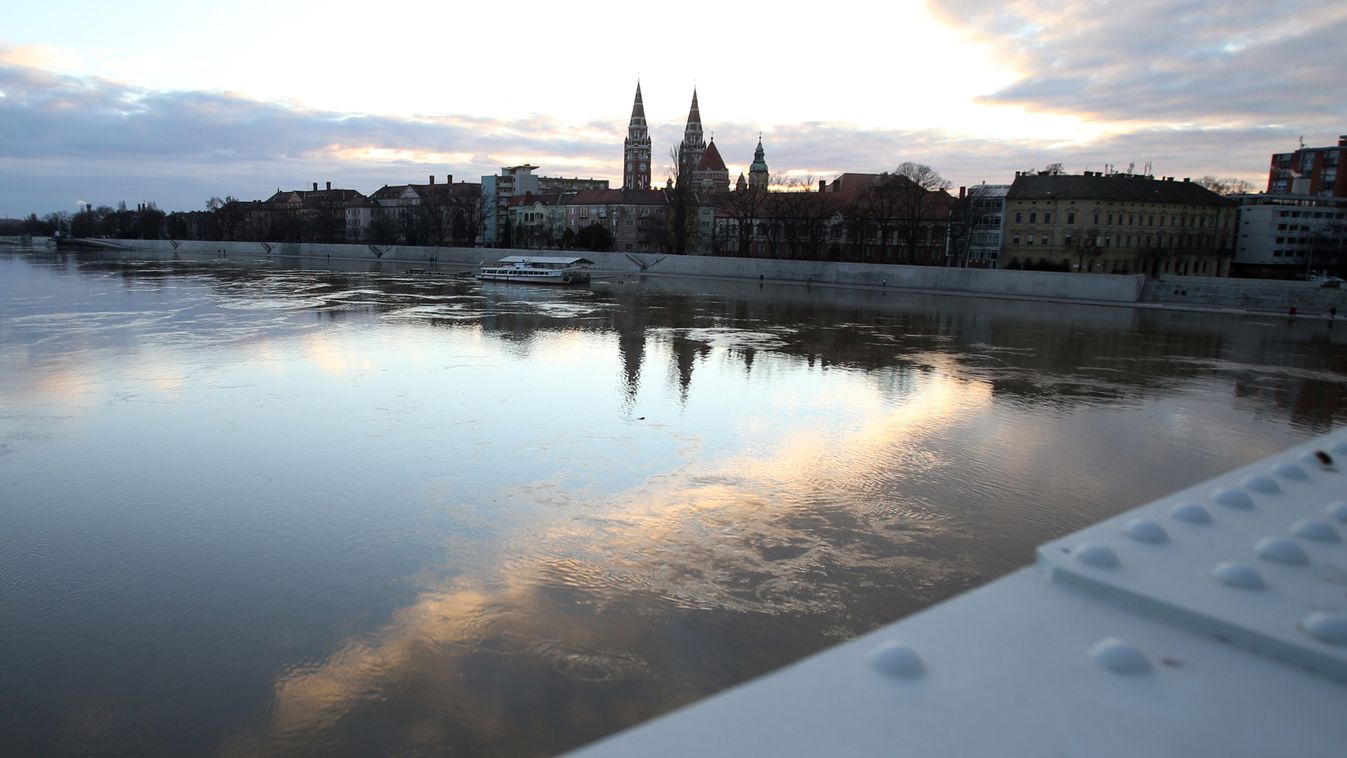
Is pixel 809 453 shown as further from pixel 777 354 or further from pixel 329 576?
pixel 777 354

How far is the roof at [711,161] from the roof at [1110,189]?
5718cm

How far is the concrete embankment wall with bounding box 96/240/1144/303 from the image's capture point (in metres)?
42.2

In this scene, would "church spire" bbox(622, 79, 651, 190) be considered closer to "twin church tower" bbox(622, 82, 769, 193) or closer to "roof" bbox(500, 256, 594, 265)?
"twin church tower" bbox(622, 82, 769, 193)

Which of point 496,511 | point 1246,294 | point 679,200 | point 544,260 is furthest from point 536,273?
point 496,511

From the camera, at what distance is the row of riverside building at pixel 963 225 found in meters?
77.4

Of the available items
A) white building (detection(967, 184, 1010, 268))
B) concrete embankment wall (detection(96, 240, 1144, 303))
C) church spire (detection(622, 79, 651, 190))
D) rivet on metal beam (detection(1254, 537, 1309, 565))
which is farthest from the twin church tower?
rivet on metal beam (detection(1254, 537, 1309, 565))

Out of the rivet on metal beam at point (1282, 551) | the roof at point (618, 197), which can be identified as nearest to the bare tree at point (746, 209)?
the roof at point (618, 197)

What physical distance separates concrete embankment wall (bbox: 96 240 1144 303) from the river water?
81.6 feet

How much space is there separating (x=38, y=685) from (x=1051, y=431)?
1147 centimetres

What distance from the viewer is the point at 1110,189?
8588 centimetres

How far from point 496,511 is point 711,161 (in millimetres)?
135710

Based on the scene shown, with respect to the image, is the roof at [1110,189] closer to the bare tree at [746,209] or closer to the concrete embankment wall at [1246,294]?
the bare tree at [746,209]

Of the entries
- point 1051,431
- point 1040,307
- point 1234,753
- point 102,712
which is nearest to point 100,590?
point 102,712

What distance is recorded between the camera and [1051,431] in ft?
38.4
